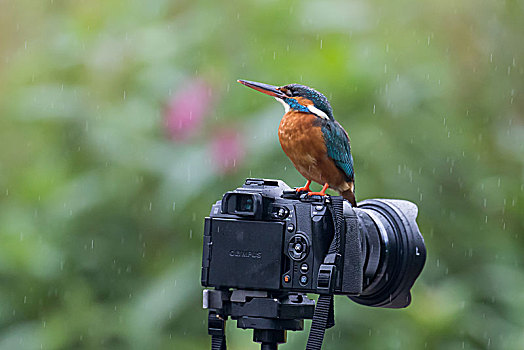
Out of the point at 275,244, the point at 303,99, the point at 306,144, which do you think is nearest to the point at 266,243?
the point at 275,244

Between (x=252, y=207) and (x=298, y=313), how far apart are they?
0.28 metres

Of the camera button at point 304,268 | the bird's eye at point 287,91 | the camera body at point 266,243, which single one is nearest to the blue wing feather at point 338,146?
the bird's eye at point 287,91

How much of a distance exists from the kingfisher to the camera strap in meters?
0.12

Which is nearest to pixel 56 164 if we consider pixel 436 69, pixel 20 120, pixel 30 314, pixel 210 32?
pixel 20 120

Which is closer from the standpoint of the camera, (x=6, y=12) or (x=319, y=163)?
(x=319, y=163)

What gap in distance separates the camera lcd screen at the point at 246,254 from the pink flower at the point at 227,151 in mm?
1242

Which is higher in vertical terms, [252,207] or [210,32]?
[210,32]

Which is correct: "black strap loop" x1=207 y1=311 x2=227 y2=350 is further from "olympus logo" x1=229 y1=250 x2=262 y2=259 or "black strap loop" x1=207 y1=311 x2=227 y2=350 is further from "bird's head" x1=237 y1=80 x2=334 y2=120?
"bird's head" x1=237 y1=80 x2=334 y2=120

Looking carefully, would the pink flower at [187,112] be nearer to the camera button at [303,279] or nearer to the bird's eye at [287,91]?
the bird's eye at [287,91]

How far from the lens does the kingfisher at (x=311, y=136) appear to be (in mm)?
2178

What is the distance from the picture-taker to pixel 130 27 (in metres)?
3.73

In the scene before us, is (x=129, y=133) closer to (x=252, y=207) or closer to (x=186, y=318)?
(x=186, y=318)

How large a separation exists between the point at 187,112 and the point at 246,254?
1.49 metres

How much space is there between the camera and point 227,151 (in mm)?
3297
